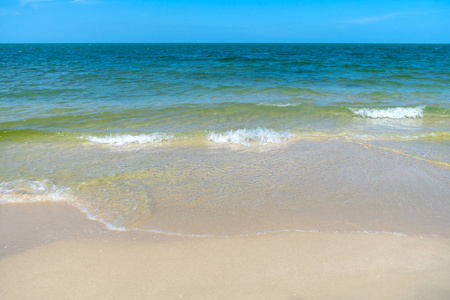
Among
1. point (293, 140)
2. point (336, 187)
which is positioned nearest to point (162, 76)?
point (293, 140)

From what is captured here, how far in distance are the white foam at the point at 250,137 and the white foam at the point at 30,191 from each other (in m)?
3.72

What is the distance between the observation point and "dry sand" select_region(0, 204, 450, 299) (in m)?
2.74

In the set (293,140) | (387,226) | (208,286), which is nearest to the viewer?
(208,286)

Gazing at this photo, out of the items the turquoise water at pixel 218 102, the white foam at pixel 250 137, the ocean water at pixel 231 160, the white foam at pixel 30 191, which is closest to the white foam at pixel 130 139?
the ocean water at pixel 231 160

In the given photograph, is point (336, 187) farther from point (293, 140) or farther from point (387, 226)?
point (293, 140)

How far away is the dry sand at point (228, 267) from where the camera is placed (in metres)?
2.74

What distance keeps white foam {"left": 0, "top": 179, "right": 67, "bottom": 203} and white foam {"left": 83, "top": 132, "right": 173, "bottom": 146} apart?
2410 mm

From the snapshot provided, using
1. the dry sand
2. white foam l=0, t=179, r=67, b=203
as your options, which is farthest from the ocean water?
the dry sand

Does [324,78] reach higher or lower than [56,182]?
higher

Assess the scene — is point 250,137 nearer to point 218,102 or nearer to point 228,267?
point 228,267

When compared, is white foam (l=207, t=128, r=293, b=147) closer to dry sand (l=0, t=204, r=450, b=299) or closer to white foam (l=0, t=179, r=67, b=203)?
white foam (l=0, t=179, r=67, b=203)

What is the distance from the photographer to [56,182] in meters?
5.04

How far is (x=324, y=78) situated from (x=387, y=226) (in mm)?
16120

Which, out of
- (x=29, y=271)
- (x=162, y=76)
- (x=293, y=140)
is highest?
(x=162, y=76)
